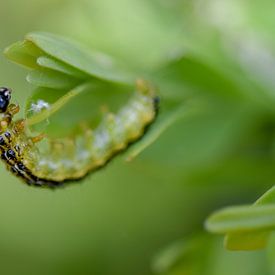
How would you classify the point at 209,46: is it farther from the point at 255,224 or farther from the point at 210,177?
the point at 255,224

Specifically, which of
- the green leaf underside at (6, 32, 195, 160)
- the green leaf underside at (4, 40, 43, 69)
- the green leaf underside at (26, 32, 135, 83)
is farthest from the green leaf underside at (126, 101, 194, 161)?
the green leaf underside at (4, 40, 43, 69)

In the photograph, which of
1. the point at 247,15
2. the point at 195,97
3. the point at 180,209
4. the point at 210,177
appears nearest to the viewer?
the point at 195,97

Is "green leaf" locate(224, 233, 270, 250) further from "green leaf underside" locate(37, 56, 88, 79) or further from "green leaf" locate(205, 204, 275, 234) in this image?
"green leaf underside" locate(37, 56, 88, 79)

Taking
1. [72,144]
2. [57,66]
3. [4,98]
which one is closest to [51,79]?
[57,66]

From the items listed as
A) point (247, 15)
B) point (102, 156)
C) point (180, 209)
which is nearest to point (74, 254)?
point (180, 209)

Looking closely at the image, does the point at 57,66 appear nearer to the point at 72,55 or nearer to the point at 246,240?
the point at 72,55
